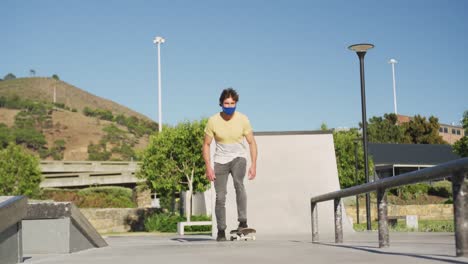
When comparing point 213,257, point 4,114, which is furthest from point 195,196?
point 4,114

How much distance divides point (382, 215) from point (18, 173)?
45.9 m

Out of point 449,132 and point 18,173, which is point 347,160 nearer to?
point 18,173

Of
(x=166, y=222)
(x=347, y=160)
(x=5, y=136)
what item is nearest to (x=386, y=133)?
(x=347, y=160)

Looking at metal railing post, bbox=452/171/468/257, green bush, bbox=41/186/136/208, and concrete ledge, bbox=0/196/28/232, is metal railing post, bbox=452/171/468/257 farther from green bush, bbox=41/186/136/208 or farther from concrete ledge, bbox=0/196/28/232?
green bush, bbox=41/186/136/208

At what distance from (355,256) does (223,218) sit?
363 centimetres

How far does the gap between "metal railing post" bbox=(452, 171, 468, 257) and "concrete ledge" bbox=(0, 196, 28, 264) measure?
3.19 m

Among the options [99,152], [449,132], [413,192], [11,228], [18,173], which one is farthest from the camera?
[449,132]

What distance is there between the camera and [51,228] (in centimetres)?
695

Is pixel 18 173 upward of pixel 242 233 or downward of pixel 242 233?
upward

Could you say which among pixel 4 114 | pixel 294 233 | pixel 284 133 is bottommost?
pixel 294 233

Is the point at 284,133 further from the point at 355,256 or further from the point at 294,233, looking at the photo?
the point at 355,256

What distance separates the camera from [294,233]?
11.4 meters

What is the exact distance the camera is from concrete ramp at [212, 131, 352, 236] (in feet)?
38.2

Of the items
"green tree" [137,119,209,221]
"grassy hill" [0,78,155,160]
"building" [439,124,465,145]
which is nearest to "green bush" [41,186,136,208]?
"green tree" [137,119,209,221]
